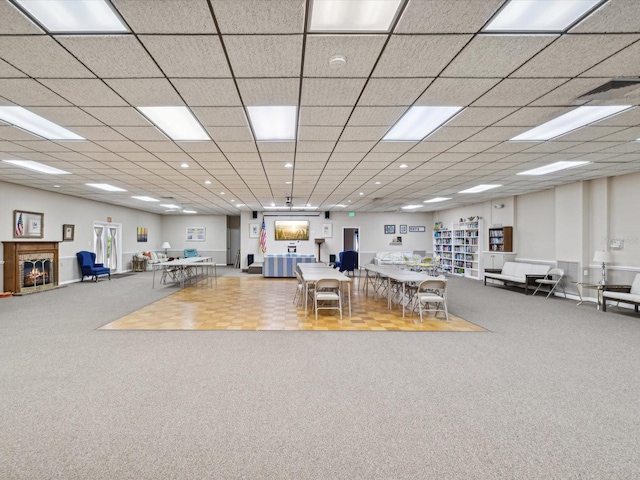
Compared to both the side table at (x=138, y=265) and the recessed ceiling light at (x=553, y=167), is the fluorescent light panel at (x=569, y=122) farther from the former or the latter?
the side table at (x=138, y=265)

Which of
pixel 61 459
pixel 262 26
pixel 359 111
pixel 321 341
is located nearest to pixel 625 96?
pixel 359 111

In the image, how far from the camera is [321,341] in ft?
14.1

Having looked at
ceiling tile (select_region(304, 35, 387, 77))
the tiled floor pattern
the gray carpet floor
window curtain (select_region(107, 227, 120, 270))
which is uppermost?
ceiling tile (select_region(304, 35, 387, 77))

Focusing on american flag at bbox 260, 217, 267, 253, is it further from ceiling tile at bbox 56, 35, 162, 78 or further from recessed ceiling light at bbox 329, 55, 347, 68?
recessed ceiling light at bbox 329, 55, 347, 68

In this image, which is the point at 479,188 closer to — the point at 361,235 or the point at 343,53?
the point at 361,235

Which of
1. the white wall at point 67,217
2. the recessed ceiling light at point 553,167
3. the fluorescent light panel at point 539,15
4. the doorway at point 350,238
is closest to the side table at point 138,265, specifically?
the white wall at point 67,217

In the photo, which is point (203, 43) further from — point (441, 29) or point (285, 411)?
point (285, 411)

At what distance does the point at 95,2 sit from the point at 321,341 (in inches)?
156

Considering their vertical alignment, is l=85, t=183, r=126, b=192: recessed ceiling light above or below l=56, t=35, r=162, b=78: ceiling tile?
below

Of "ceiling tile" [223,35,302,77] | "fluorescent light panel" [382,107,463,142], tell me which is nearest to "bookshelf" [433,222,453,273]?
"fluorescent light panel" [382,107,463,142]

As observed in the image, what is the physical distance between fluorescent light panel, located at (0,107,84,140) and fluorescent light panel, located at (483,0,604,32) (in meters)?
4.72

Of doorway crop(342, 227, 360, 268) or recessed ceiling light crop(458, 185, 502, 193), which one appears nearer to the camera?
recessed ceiling light crop(458, 185, 502, 193)

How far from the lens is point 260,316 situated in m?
5.73

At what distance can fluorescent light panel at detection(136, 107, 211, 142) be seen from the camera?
140 inches
